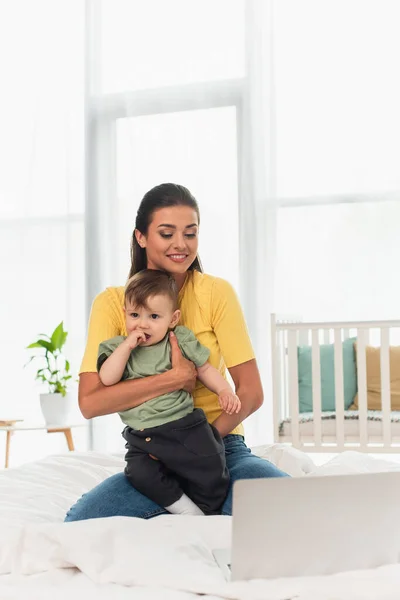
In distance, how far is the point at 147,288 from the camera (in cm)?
143

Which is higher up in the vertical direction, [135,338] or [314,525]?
[135,338]

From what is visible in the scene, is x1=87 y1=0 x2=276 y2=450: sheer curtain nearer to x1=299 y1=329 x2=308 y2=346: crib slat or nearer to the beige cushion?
x1=299 y1=329 x2=308 y2=346: crib slat

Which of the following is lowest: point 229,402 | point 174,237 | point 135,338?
point 229,402

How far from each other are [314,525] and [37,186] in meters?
3.45

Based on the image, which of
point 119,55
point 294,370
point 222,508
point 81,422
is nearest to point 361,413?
point 294,370

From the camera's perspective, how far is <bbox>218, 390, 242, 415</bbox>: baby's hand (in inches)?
55.9

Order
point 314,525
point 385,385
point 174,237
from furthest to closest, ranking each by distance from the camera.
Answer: point 385,385
point 174,237
point 314,525

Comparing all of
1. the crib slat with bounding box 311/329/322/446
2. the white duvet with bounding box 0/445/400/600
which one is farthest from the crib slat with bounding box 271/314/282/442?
the white duvet with bounding box 0/445/400/600

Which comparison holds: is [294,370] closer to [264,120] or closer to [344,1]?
[264,120]

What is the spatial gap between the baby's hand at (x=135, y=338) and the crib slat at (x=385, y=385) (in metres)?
1.34

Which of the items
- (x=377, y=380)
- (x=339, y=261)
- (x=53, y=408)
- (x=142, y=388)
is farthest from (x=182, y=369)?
(x=339, y=261)

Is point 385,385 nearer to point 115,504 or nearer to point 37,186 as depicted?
point 115,504

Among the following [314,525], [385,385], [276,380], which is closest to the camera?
[314,525]

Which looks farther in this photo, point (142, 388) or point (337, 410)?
point (337, 410)
